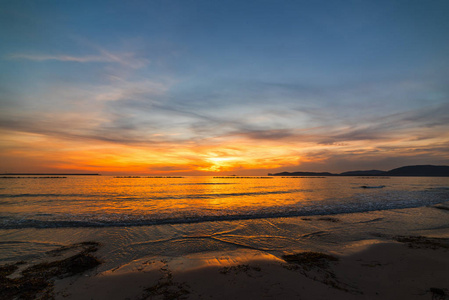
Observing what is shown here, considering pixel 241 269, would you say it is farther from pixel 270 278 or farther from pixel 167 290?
pixel 167 290

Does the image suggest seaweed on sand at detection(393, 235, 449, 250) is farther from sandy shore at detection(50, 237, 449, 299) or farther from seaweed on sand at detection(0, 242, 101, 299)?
seaweed on sand at detection(0, 242, 101, 299)

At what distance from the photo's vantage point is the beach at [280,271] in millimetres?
5594

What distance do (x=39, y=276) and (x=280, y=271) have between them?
27.8 ft

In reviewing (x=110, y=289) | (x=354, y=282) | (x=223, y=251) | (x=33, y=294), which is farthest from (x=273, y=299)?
(x=33, y=294)

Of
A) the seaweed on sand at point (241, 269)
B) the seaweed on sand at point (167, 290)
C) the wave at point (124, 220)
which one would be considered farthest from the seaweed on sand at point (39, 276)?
the wave at point (124, 220)

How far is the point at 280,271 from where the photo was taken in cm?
681

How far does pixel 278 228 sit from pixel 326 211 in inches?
347

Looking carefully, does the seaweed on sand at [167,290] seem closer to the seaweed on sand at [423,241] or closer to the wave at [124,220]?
the wave at [124,220]

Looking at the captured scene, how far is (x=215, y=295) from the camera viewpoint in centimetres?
548

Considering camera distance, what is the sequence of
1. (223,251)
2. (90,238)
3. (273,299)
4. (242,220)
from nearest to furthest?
1. (273,299)
2. (223,251)
3. (90,238)
4. (242,220)

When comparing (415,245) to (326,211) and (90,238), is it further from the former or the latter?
(90,238)

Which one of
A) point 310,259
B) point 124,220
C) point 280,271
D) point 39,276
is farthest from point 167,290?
point 124,220

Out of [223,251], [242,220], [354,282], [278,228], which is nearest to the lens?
[354,282]

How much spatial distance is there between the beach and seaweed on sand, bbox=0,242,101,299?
177 millimetres
